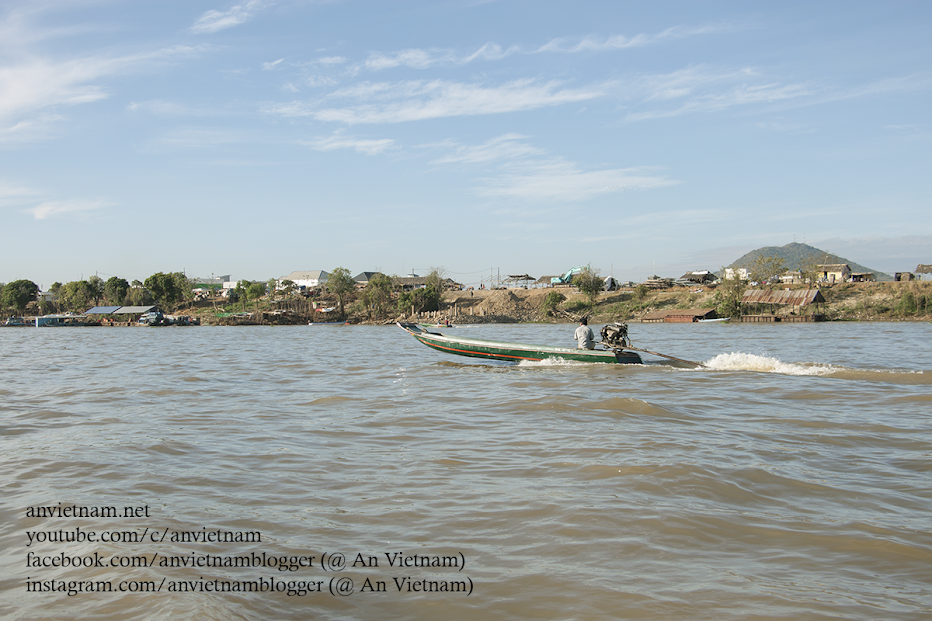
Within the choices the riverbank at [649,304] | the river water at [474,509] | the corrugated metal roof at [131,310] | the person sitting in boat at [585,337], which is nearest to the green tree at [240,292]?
the corrugated metal roof at [131,310]

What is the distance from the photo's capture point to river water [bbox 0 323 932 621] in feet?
11.9

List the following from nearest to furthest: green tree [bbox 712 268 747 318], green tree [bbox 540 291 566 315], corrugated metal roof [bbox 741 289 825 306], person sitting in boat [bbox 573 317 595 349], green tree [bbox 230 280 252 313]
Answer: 1. person sitting in boat [bbox 573 317 595 349]
2. corrugated metal roof [bbox 741 289 825 306]
3. green tree [bbox 712 268 747 318]
4. green tree [bbox 540 291 566 315]
5. green tree [bbox 230 280 252 313]

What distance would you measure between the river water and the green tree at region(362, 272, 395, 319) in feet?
222

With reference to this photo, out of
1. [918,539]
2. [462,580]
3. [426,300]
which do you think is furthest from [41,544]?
[426,300]

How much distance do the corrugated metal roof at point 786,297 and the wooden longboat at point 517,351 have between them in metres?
48.3

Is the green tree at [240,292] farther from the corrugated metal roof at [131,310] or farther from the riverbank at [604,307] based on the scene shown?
the corrugated metal roof at [131,310]

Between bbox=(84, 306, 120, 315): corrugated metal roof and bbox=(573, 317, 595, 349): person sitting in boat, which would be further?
bbox=(84, 306, 120, 315): corrugated metal roof

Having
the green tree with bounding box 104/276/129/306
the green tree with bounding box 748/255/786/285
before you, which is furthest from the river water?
the green tree with bounding box 104/276/129/306

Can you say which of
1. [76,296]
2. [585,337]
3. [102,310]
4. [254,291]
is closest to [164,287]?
[102,310]

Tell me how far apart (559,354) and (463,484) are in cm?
1148

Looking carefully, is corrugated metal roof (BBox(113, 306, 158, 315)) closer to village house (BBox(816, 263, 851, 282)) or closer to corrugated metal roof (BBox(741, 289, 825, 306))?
corrugated metal roof (BBox(741, 289, 825, 306))

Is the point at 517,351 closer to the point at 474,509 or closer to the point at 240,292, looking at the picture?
the point at 474,509

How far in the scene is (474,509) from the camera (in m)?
5.10

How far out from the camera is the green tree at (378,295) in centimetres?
7894
